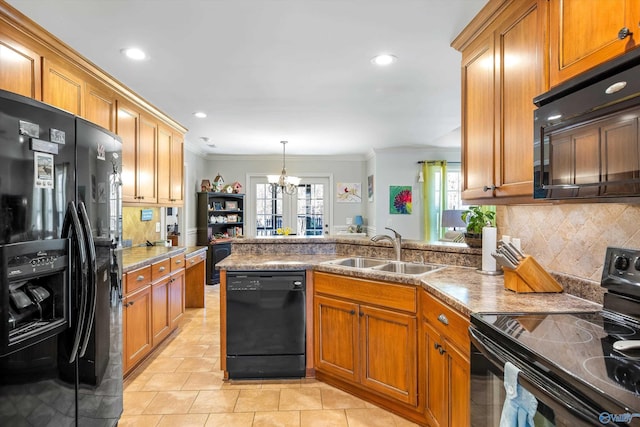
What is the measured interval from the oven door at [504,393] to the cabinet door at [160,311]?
8.77 ft

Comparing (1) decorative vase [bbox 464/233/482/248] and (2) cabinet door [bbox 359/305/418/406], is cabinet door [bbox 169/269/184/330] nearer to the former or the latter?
(2) cabinet door [bbox 359/305/418/406]

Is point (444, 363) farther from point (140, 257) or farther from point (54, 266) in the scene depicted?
point (140, 257)

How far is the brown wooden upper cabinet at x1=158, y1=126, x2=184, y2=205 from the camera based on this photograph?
403 centimetres

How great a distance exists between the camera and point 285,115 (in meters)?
4.22

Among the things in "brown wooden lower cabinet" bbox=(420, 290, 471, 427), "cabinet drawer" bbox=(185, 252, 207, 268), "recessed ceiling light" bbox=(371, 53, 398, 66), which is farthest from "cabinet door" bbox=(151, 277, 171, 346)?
"recessed ceiling light" bbox=(371, 53, 398, 66)

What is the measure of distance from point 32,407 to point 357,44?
2.52 metres

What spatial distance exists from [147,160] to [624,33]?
373 centimetres

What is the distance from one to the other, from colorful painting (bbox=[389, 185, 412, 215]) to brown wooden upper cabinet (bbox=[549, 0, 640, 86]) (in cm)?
508

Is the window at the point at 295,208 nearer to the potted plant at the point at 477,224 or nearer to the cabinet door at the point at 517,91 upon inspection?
the potted plant at the point at 477,224

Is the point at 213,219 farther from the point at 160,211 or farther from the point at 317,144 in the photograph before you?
the point at 317,144

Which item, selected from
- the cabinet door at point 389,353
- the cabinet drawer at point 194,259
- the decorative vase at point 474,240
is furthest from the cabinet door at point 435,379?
the cabinet drawer at point 194,259

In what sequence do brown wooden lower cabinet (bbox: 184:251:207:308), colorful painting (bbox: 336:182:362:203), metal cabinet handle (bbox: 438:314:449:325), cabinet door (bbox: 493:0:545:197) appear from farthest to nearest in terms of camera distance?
1. colorful painting (bbox: 336:182:362:203)
2. brown wooden lower cabinet (bbox: 184:251:207:308)
3. metal cabinet handle (bbox: 438:314:449:325)
4. cabinet door (bbox: 493:0:545:197)

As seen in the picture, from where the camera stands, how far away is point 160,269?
3281 mm

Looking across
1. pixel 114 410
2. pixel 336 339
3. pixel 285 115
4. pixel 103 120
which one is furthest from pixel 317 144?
pixel 114 410
